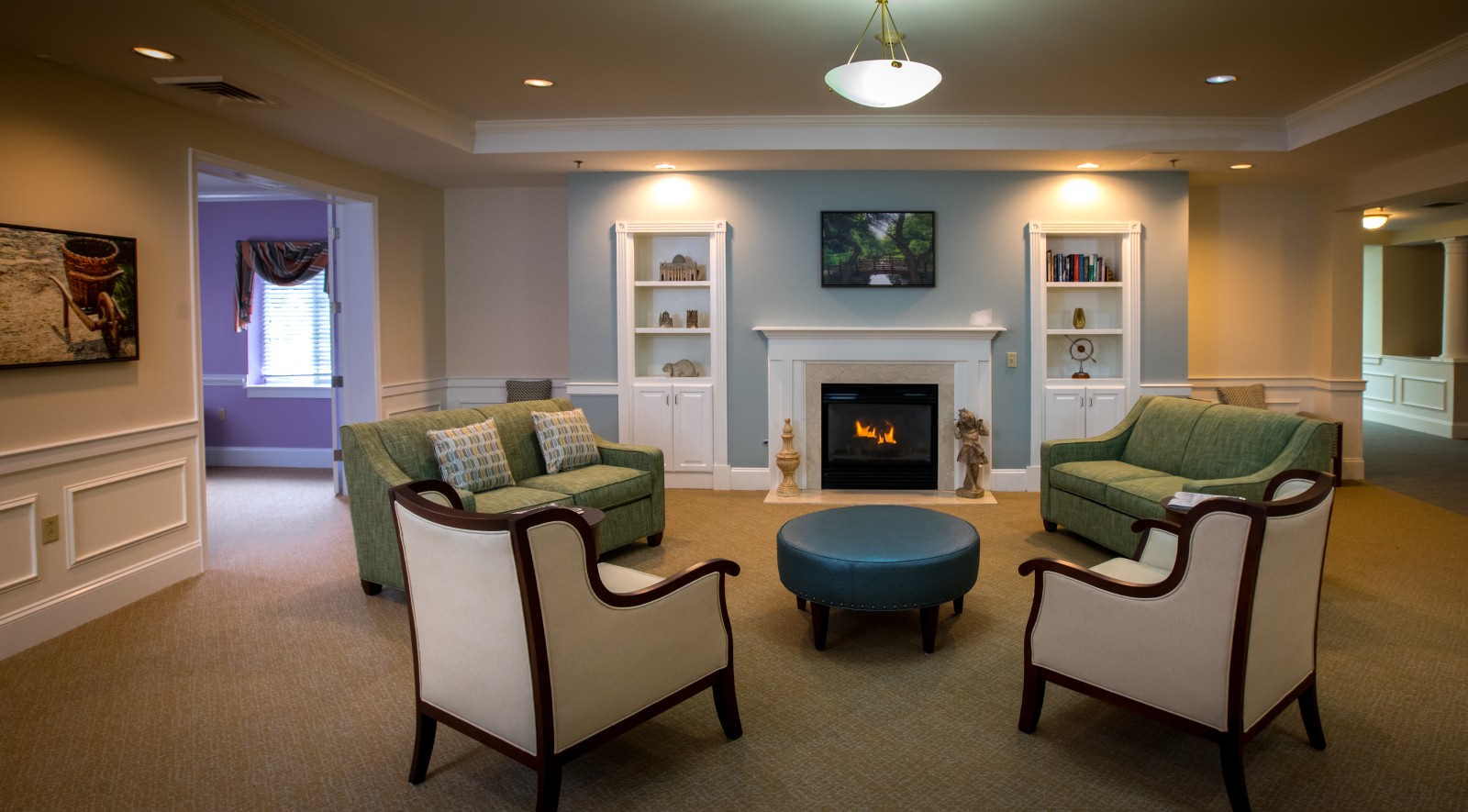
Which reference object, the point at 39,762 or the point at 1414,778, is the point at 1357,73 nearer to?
the point at 1414,778

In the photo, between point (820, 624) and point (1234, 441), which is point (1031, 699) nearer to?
point (820, 624)

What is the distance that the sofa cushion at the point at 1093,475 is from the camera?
191 inches

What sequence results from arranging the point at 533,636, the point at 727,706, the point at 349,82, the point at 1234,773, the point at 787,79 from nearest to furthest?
the point at 533,636 → the point at 1234,773 → the point at 727,706 → the point at 349,82 → the point at 787,79

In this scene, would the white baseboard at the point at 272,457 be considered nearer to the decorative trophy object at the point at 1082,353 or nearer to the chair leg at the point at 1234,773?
the decorative trophy object at the point at 1082,353

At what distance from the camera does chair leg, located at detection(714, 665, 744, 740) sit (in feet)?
9.09

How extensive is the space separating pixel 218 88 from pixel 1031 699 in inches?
173

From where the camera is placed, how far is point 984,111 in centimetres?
558

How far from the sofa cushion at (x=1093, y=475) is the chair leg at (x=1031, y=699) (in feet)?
7.55

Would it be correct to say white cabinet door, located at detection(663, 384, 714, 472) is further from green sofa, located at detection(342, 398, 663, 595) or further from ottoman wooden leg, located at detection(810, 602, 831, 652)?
ottoman wooden leg, located at detection(810, 602, 831, 652)

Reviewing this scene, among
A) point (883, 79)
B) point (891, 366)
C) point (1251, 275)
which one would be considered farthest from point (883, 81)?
point (1251, 275)

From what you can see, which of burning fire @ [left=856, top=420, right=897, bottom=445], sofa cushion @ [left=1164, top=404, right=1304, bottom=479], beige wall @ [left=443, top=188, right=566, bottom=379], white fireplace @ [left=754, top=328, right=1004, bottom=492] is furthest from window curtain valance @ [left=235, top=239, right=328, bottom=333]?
sofa cushion @ [left=1164, top=404, right=1304, bottom=479]

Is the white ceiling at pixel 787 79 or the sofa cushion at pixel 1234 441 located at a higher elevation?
the white ceiling at pixel 787 79

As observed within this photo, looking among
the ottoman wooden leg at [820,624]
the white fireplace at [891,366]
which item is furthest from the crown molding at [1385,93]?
the ottoman wooden leg at [820,624]

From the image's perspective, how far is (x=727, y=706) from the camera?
2.77 metres
